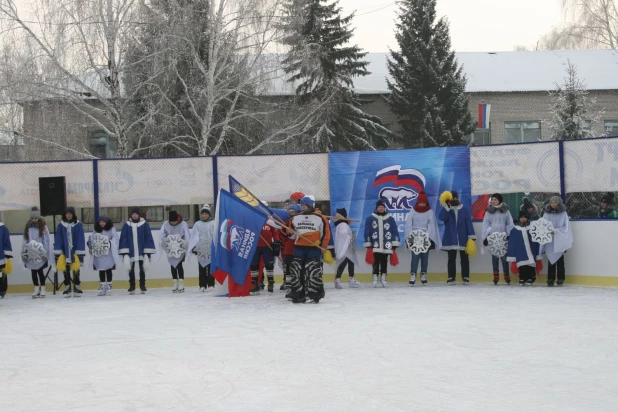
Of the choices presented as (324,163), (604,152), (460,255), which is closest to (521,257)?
(460,255)

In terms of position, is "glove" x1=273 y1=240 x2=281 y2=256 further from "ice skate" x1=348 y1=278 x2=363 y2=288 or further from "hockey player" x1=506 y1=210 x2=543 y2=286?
"hockey player" x1=506 y1=210 x2=543 y2=286

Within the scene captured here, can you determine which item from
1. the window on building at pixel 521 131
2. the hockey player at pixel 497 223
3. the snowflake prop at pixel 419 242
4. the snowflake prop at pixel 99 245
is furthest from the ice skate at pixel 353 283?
the window on building at pixel 521 131

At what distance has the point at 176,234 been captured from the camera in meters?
15.5

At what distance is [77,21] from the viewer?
25328 millimetres

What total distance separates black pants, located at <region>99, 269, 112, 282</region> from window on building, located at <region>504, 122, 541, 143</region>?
2979 centimetres

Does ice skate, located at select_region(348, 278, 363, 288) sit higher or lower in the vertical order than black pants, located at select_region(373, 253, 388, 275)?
lower

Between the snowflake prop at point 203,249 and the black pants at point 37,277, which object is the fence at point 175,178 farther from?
the black pants at point 37,277

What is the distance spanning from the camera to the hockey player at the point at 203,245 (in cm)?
1538

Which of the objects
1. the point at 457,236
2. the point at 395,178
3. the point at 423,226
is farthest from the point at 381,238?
the point at 395,178

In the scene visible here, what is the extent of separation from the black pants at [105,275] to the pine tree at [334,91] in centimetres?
1631

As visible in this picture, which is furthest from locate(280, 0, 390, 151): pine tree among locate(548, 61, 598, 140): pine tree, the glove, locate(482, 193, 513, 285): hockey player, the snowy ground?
the snowy ground

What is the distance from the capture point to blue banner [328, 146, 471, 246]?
16.1 meters

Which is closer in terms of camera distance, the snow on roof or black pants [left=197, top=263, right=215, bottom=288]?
black pants [left=197, top=263, right=215, bottom=288]

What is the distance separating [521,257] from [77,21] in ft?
53.5
